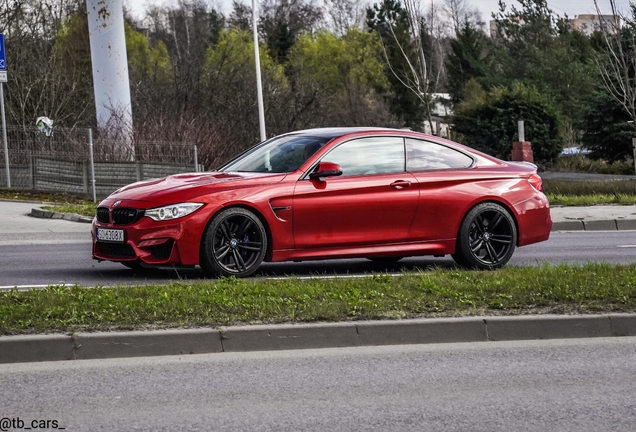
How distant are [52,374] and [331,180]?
4.87 meters

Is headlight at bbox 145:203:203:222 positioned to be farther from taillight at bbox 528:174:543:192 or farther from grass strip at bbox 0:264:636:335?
taillight at bbox 528:174:543:192

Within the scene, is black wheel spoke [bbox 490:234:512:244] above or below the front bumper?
below

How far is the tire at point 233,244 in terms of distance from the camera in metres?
10.3

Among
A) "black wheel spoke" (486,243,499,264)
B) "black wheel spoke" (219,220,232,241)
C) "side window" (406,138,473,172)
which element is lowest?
"black wheel spoke" (486,243,499,264)

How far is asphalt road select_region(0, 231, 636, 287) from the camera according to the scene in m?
10.9

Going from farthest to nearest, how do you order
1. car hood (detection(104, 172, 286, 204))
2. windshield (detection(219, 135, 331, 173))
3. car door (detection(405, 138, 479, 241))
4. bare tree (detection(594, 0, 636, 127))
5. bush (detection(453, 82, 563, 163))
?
1. bush (detection(453, 82, 563, 163))
2. bare tree (detection(594, 0, 636, 127))
3. car door (detection(405, 138, 479, 241))
4. windshield (detection(219, 135, 331, 173))
5. car hood (detection(104, 172, 286, 204))

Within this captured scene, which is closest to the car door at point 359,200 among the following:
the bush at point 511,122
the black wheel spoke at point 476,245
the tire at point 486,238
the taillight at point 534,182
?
the tire at point 486,238

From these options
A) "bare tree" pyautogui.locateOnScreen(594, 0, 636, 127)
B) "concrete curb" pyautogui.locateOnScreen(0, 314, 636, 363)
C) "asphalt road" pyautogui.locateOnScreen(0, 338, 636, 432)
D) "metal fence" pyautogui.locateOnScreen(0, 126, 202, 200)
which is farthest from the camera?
"bare tree" pyautogui.locateOnScreen(594, 0, 636, 127)

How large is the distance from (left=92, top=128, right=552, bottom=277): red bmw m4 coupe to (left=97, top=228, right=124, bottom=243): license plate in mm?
13

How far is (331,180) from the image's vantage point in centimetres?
1092

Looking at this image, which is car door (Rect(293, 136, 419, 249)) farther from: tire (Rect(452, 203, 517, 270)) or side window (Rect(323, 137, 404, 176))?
tire (Rect(452, 203, 517, 270))

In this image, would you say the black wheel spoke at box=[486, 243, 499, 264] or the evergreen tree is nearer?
the black wheel spoke at box=[486, 243, 499, 264]

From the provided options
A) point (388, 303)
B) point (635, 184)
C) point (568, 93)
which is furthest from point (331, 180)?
point (568, 93)

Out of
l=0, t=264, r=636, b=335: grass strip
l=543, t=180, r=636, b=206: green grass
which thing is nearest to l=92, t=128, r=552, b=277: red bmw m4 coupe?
l=0, t=264, r=636, b=335: grass strip
